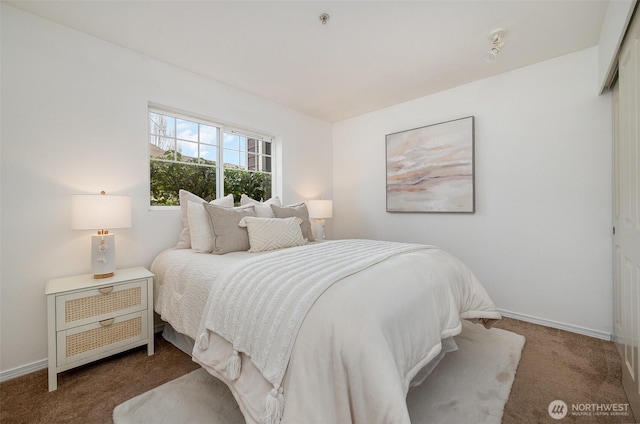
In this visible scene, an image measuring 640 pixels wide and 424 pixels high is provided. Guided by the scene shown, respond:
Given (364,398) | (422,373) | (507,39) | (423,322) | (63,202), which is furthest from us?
(507,39)

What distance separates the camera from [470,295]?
1.91 meters

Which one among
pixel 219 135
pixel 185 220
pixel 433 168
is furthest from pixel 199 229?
pixel 433 168

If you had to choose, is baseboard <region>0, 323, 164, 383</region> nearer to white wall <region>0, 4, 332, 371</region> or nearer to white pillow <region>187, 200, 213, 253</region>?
white wall <region>0, 4, 332, 371</region>

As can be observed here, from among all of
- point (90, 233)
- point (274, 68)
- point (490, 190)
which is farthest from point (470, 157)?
point (90, 233)

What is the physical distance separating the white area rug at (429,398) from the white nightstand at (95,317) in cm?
54

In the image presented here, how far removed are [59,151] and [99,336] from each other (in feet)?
4.53

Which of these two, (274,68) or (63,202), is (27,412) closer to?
(63,202)

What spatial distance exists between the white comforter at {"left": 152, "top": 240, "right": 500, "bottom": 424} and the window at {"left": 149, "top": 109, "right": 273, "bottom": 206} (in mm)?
1496

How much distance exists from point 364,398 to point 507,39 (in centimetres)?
282

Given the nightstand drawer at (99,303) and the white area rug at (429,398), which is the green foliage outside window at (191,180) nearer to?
the nightstand drawer at (99,303)

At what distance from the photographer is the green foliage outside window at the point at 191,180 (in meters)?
2.68

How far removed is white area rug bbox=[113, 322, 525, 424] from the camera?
1406 mm

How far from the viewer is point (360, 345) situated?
1007 millimetres

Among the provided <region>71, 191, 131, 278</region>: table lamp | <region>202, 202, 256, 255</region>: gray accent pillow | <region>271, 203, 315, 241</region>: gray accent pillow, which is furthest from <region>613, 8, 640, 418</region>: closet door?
<region>71, 191, 131, 278</region>: table lamp
